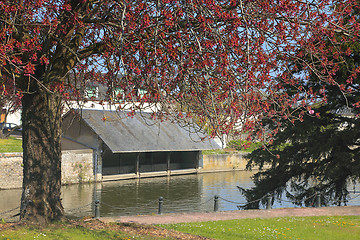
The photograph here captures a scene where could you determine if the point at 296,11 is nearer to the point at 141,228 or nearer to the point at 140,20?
the point at 140,20

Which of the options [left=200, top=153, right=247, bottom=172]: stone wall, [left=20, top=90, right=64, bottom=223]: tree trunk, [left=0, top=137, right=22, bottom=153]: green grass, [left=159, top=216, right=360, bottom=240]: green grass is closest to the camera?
[left=20, top=90, right=64, bottom=223]: tree trunk

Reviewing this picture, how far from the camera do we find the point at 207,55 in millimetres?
9438

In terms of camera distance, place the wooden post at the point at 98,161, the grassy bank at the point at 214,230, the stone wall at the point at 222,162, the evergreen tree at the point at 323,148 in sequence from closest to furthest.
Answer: the grassy bank at the point at 214,230, the evergreen tree at the point at 323,148, the wooden post at the point at 98,161, the stone wall at the point at 222,162

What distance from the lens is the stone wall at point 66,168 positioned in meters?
30.8

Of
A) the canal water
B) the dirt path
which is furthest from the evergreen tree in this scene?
the canal water

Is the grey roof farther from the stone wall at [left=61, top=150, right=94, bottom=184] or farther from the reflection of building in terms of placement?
the stone wall at [left=61, top=150, right=94, bottom=184]

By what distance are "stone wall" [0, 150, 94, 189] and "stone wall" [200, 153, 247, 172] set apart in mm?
14909

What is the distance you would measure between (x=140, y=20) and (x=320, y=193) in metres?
14.2

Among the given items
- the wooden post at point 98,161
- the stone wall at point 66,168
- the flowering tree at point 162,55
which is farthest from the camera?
the wooden post at point 98,161

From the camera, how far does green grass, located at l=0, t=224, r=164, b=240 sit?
9.88 metres

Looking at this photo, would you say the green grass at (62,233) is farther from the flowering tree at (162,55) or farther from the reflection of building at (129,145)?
the reflection of building at (129,145)

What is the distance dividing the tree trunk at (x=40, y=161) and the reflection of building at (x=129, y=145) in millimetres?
23136

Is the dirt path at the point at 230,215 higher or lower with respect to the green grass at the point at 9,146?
lower

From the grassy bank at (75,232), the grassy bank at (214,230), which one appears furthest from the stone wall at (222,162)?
the grassy bank at (75,232)
